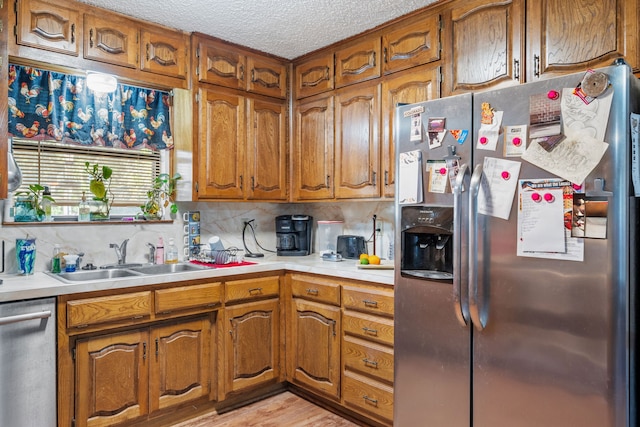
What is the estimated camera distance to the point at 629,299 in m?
1.43

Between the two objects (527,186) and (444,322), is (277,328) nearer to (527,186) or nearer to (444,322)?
(444,322)

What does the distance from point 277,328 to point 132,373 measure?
950 millimetres

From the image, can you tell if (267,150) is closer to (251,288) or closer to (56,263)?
(251,288)

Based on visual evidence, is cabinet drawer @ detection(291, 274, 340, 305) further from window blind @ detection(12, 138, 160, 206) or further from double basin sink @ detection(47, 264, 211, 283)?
window blind @ detection(12, 138, 160, 206)

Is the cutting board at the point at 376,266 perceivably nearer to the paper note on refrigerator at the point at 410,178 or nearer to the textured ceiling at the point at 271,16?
the paper note on refrigerator at the point at 410,178

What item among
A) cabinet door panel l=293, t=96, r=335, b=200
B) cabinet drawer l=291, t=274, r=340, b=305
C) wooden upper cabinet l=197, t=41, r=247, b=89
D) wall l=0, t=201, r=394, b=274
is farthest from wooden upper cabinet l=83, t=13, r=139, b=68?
cabinet drawer l=291, t=274, r=340, b=305

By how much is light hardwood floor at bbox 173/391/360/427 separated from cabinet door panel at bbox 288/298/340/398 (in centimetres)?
14

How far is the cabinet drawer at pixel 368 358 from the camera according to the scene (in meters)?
2.34

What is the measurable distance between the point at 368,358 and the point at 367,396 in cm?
21

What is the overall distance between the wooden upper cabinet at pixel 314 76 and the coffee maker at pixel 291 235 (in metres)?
0.95

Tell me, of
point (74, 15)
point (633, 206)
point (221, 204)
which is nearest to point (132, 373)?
point (221, 204)

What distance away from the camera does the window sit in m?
2.56

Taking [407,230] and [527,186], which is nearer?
[527,186]

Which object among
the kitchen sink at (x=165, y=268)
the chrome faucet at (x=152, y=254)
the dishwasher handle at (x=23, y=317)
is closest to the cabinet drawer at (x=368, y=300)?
the kitchen sink at (x=165, y=268)
